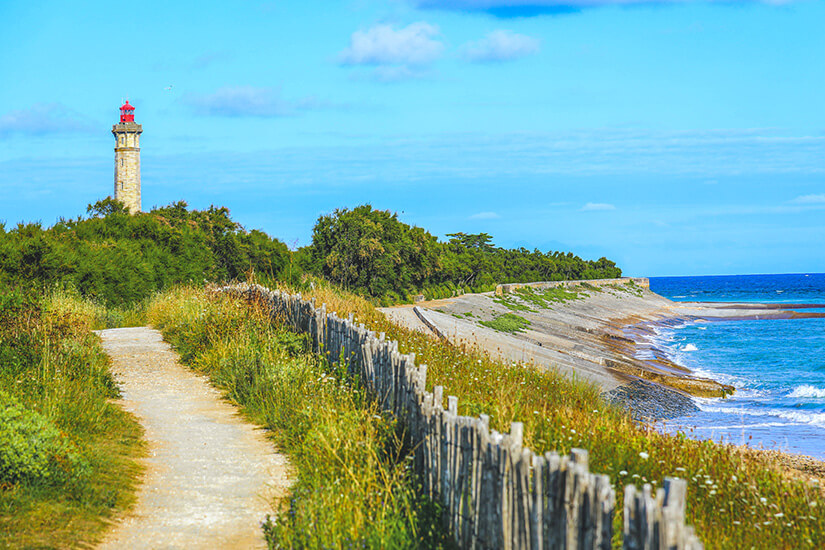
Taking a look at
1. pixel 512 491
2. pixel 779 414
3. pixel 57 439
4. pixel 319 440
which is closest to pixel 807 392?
pixel 779 414

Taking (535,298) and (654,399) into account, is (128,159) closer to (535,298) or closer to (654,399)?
(535,298)

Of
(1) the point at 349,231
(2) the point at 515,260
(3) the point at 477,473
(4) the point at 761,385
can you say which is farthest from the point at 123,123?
(3) the point at 477,473

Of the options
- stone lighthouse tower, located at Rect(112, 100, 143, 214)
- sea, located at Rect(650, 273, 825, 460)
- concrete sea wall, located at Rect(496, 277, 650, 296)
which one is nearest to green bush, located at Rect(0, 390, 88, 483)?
sea, located at Rect(650, 273, 825, 460)

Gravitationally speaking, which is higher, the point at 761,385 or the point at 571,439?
the point at 571,439

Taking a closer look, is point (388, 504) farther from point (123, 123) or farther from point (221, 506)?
point (123, 123)

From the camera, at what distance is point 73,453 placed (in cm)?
678

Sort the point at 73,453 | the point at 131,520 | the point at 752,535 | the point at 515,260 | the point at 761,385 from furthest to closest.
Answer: the point at 515,260, the point at 761,385, the point at 73,453, the point at 131,520, the point at 752,535

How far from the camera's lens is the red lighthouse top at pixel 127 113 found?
4862 cm

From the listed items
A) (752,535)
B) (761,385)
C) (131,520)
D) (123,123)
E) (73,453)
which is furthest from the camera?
(123,123)

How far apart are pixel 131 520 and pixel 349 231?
28335mm

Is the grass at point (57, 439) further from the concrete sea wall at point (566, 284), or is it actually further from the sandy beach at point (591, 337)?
the concrete sea wall at point (566, 284)

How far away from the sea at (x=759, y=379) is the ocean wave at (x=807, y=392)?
0.03 meters

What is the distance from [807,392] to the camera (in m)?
22.8

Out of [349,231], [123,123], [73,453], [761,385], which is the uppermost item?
[123,123]
